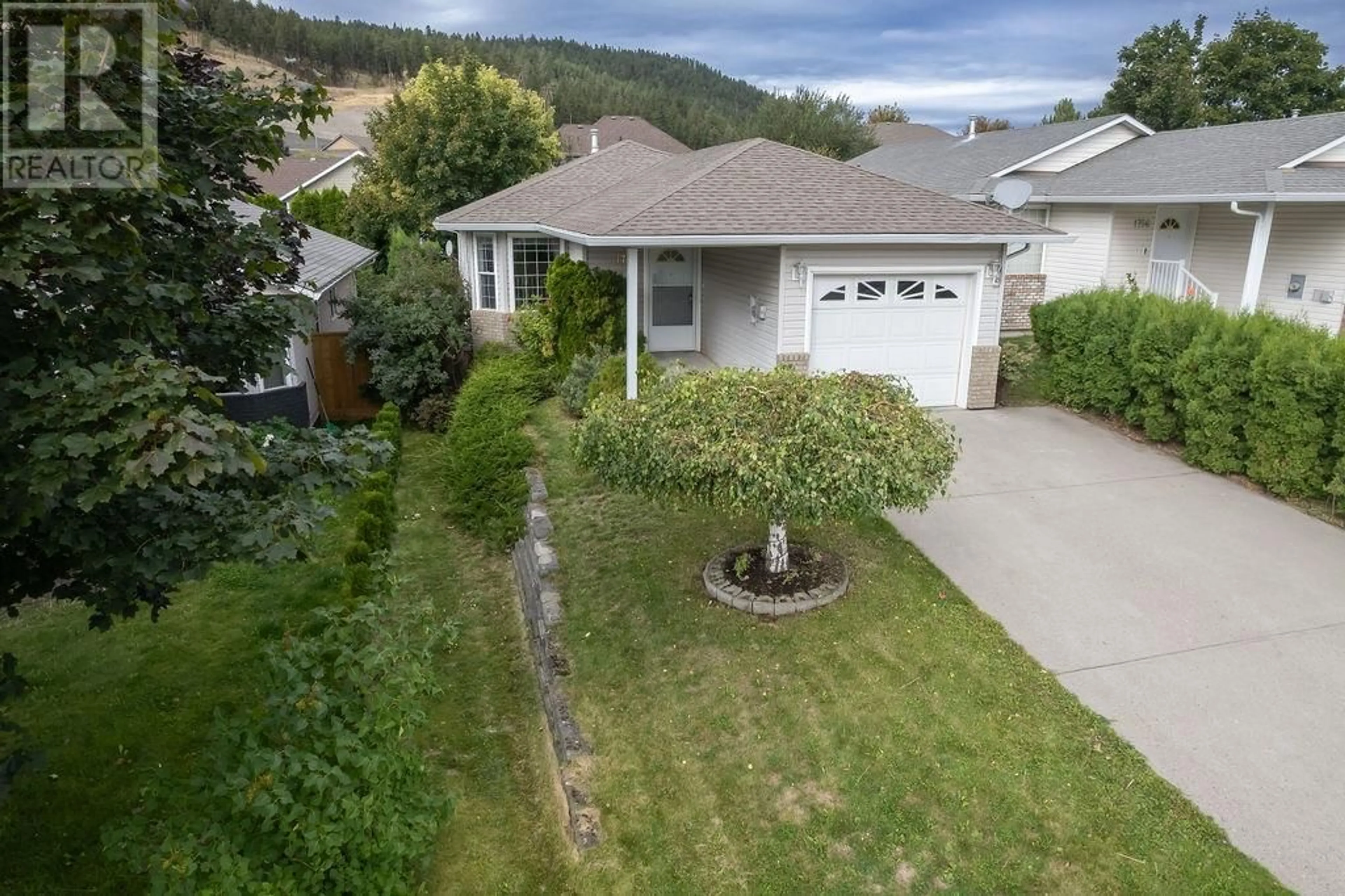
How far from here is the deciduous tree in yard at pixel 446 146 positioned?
2517cm

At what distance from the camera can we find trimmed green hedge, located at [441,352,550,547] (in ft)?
33.5

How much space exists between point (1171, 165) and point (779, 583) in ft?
56.9

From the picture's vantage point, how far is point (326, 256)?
653 inches

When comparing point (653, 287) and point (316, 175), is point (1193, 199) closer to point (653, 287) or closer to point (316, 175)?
point (653, 287)

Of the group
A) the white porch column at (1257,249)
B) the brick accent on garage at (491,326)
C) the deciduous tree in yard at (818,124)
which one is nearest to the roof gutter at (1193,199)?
the white porch column at (1257,249)

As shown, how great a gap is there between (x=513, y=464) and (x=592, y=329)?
4.02 metres

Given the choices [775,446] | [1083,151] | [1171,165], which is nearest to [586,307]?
[775,446]

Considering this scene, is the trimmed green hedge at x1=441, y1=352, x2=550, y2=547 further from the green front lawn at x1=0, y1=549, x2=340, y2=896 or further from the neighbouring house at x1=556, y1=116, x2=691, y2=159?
the neighbouring house at x1=556, y1=116, x2=691, y2=159

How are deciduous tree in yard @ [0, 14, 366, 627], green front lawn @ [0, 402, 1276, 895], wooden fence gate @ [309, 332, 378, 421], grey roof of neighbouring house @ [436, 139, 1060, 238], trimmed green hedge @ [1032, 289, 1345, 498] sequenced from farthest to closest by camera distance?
1. wooden fence gate @ [309, 332, 378, 421]
2. grey roof of neighbouring house @ [436, 139, 1060, 238]
3. trimmed green hedge @ [1032, 289, 1345, 498]
4. green front lawn @ [0, 402, 1276, 895]
5. deciduous tree in yard @ [0, 14, 366, 627]

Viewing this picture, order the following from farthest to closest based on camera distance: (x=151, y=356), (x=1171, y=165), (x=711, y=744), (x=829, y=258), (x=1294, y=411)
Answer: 1. (x=1171, y=165)
2. (x=829, y=258)
3. (x=1294, y=411)
4. (x=711, y=744)
5. (x=151, y=356)

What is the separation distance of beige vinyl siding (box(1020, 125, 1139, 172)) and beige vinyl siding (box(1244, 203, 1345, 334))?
557 centimetres

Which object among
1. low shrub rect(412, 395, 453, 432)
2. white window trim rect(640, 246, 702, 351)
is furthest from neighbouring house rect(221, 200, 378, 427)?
white window trim rect(640, 246, 702, 351)

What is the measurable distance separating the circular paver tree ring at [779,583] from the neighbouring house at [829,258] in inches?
181

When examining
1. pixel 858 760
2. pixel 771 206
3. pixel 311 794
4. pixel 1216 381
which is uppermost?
pixel 771 206
